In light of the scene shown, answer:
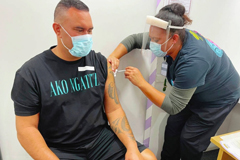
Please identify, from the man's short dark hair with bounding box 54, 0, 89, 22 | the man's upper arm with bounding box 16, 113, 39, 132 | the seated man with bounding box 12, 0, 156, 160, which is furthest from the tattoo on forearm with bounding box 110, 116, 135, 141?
the man's short dark hair with bounding box 54, 0, 89, 22

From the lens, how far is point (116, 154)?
43.8 inches

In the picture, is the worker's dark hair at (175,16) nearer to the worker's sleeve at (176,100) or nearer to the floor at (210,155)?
the worker's sleeve at (176,100)

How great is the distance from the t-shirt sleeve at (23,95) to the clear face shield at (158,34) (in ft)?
2.69

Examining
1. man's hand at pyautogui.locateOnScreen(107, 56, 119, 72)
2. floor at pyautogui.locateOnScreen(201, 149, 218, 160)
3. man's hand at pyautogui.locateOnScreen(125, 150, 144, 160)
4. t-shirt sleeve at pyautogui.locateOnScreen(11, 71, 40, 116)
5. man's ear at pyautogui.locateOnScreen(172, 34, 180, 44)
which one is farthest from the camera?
floor at pyautogui.locateOnScreen(201, 149, 218, 160)

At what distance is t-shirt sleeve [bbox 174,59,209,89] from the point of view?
1.07 metres

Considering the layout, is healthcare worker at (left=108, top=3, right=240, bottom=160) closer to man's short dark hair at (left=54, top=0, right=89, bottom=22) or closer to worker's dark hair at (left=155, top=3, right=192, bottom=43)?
worker's dark hair at (left=155, top=3, right=192, bottom=43)

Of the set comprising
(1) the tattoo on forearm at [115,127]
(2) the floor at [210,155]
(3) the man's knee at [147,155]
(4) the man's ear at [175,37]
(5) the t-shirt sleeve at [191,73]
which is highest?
(4) the man's ear at [175,37]

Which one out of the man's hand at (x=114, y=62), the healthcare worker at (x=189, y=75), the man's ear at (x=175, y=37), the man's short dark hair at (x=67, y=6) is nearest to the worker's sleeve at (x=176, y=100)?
the healthcare worker at (x=189, y=75)

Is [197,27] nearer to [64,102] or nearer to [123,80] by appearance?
[123,80]

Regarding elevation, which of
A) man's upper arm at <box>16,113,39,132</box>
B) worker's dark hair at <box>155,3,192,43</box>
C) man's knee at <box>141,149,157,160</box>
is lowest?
man's knee at <box>141,149,157,160</box>

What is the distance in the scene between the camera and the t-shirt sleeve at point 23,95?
92 centimetres

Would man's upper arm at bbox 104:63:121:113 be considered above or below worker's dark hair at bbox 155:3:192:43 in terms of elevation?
below

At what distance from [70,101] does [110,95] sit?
29cm

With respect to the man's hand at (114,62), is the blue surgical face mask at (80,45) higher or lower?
higher
